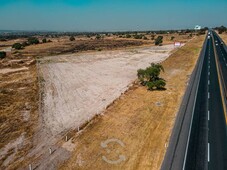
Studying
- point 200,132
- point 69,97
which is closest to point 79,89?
point 69,97

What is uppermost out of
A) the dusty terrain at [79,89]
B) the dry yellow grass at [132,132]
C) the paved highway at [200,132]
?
the paved highway at [200,132]

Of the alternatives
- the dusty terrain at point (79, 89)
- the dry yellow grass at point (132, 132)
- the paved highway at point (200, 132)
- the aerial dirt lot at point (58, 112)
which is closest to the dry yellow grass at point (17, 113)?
the aerial dirt lot at point (58, 112)

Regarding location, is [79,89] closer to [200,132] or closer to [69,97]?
[69,97]

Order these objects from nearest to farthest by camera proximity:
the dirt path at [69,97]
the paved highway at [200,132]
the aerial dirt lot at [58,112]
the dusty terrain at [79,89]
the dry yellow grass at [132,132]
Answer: the paved highway at [200,132]
the dry yellow grass at [132,132]
the aerial dirt lot at [58,112]
the dirt path at [69,97]
the dusty terrain at [79,89]

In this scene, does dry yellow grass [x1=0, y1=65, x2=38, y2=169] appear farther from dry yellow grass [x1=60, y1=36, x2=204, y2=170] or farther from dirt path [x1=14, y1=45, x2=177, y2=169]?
dry yellow grass [x1=60, y1=36, x2=204, y2=170]

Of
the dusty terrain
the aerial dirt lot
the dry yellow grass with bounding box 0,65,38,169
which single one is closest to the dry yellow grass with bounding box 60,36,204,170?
the aerial dirt lot

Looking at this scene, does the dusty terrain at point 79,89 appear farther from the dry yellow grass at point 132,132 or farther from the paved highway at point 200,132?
the paved highway at point 200,132

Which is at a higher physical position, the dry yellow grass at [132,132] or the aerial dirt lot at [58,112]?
the dry yellow grass at [132,132]
